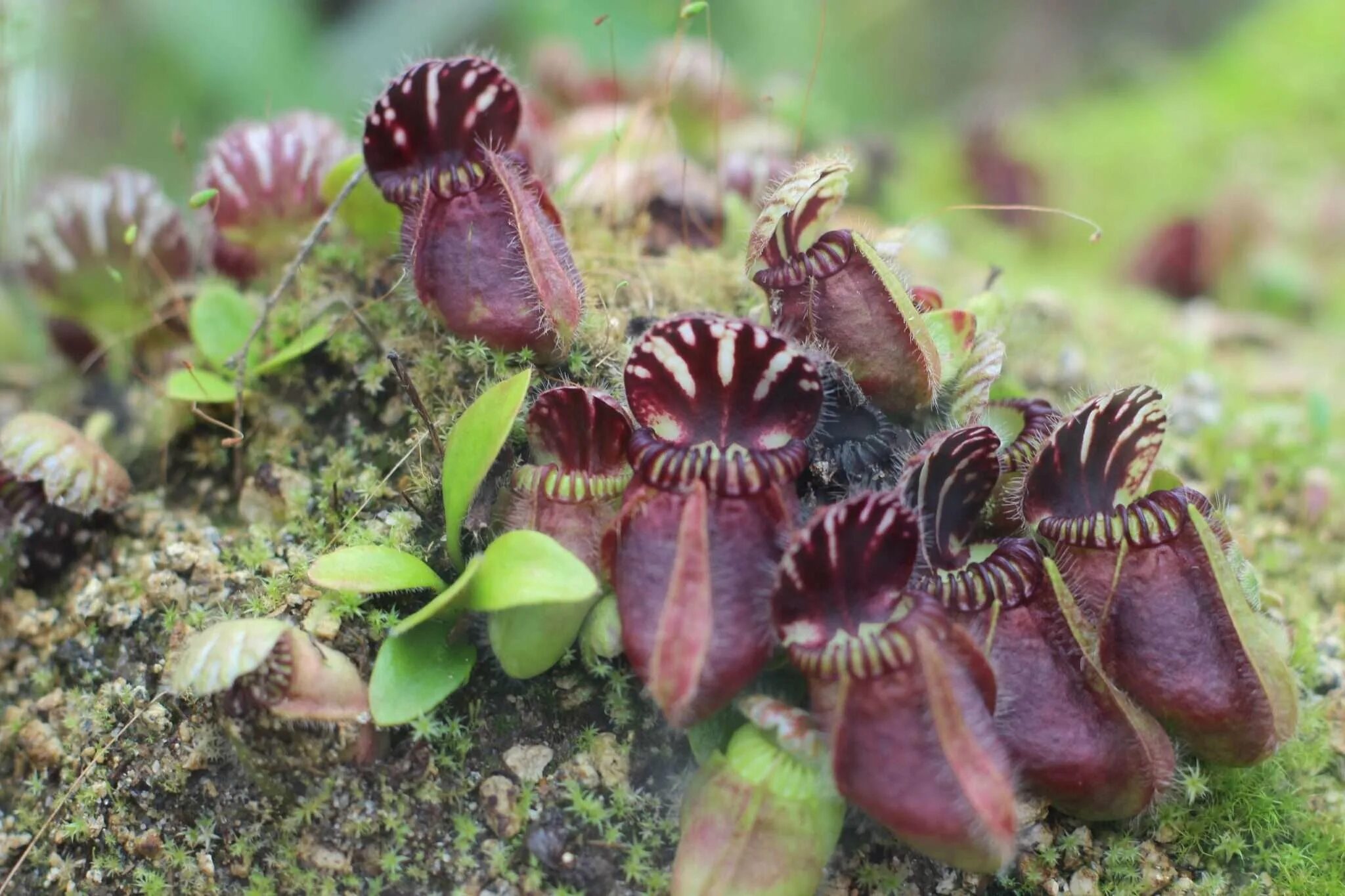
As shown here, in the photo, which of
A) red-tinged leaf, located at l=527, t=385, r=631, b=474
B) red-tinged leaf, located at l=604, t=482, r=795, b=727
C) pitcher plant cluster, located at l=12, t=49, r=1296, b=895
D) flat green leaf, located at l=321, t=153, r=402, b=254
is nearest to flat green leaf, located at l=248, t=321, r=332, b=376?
pitcher plant cluster, located at l=12, t=49, r=1296, b=895

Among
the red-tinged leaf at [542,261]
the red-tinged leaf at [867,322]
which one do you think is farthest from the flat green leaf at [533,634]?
the red-tinged leaf at [867,322]

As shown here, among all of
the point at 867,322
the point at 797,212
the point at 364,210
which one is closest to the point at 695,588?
the point at 867,322

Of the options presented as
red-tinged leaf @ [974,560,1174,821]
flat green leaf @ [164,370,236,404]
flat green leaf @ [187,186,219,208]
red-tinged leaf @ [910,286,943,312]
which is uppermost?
flat green leaf @ [187,186,219,208]

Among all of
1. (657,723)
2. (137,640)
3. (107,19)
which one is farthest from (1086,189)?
(107,19)

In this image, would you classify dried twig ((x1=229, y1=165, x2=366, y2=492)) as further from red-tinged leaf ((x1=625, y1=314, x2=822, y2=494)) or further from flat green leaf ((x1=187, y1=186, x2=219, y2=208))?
red-tinged leaf ((x1=625, y1=314, x2=822, y2=494))

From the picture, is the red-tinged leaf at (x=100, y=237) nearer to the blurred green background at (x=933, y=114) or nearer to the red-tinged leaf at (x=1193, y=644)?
the blurred green background at (x=933, y=114)

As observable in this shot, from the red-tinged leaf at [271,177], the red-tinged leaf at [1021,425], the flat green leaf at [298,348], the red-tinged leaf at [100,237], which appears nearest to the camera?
the red-tinged leaf at [1021,425]
